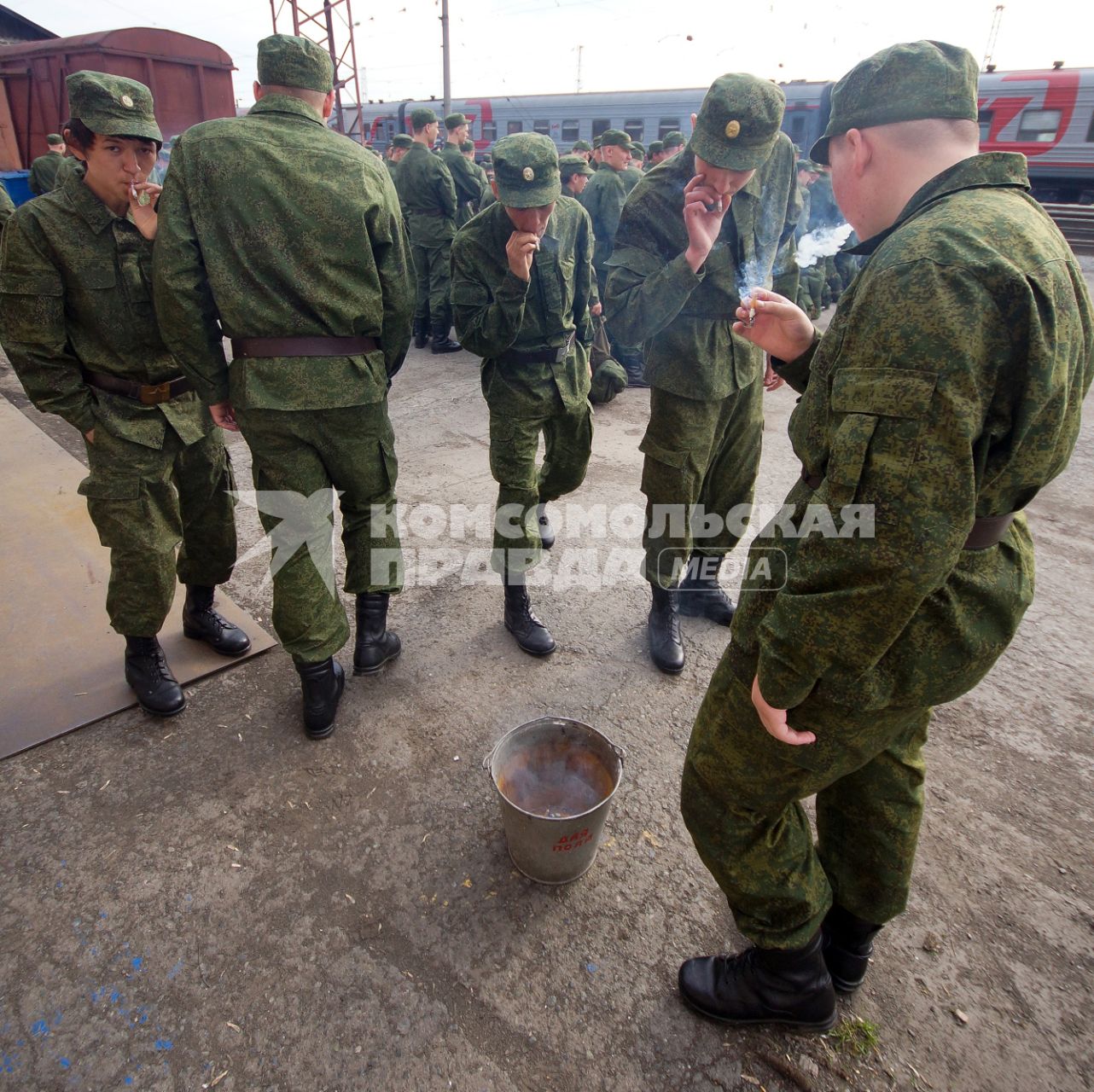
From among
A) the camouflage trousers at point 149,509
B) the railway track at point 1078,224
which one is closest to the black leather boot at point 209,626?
the camouflage trousers at point 149,509

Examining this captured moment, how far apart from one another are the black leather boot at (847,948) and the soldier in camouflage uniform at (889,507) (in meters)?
0.09

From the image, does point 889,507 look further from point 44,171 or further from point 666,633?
point 44,171

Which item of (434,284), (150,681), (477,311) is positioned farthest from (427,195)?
(150,681)

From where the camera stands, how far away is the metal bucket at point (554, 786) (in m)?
2.00

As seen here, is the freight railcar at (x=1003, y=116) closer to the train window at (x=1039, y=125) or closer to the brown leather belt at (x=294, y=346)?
the train window at (x=1039, y=125)

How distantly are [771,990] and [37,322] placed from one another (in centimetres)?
298

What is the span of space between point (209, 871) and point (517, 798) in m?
0.96

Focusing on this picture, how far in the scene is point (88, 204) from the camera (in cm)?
234

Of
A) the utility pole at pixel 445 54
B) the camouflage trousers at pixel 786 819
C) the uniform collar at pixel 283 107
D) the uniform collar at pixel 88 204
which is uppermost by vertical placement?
the utility pole at pixel 445 54

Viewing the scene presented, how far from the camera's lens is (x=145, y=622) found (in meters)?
2.65

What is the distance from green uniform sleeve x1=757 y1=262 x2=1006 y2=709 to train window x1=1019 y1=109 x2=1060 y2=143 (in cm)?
1915

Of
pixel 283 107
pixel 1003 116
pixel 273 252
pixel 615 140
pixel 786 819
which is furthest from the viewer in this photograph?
pixel 1003 116

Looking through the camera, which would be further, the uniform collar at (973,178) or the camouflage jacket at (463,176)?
the camouflage jacket at (463,176)

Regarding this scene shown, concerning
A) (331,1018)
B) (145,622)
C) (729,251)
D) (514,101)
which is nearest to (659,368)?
(729,251)
